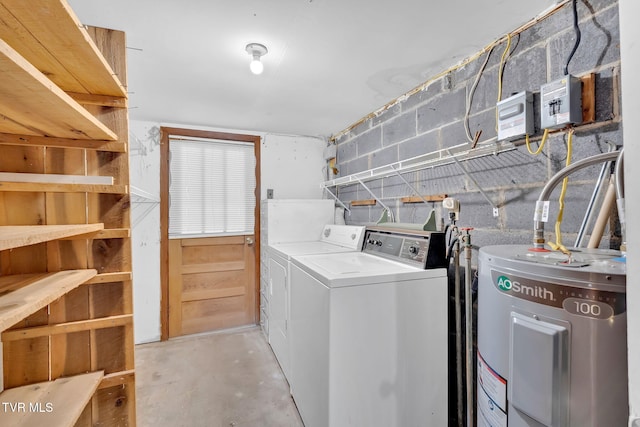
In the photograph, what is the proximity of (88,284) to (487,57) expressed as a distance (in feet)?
7.26

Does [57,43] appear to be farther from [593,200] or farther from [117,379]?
[593,200]

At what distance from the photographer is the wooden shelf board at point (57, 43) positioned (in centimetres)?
77

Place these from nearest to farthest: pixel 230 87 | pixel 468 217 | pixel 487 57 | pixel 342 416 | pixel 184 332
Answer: pixel 342 416 → pixel 487 57 → pixel 468 217 → pixel 230 87 → pixel 184 332

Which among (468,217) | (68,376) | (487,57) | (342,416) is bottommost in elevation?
(342,416)

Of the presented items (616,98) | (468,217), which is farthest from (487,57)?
(468,217)

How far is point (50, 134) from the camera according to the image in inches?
44.2

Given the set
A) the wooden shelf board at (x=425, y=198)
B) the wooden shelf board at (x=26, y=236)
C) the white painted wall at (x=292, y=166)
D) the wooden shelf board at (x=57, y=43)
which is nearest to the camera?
the wooden shelf board at (x=26, y=236)

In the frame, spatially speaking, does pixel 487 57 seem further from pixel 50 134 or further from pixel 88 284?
pixel 88 284

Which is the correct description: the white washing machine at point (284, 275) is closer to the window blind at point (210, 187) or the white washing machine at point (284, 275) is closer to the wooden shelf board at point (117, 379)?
the window blind at point (210, 187)

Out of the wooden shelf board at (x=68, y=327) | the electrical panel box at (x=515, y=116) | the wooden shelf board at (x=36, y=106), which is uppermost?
the electrical panel box at (x=515, y=116)

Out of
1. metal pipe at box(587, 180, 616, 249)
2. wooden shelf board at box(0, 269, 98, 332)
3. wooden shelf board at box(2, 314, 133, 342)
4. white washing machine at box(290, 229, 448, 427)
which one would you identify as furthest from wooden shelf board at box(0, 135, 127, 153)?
metal pipe at box(587, 180, 616, 249)

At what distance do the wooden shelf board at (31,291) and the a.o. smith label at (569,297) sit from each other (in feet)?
4.30

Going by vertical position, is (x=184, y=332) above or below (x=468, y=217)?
below

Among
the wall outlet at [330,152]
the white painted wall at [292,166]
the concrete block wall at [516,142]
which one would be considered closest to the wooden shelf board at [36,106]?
the concrete block wall at [516,142]
